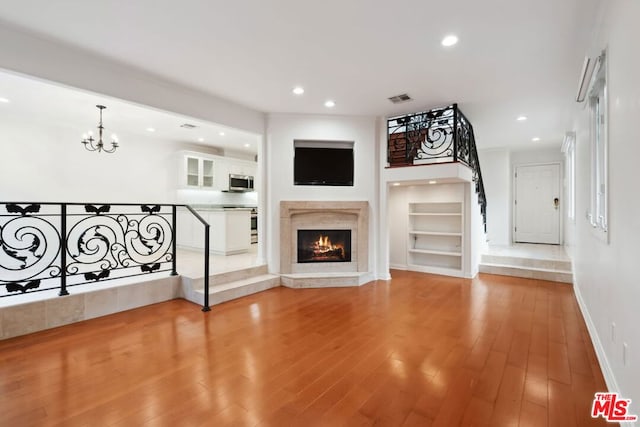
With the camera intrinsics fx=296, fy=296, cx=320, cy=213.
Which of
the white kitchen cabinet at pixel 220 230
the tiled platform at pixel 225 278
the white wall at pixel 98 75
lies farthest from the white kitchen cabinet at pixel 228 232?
the white wall at pixel 98 75

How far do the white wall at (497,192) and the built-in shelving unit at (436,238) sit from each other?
2.75m

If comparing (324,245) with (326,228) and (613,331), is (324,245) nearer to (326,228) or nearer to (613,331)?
(326,228)

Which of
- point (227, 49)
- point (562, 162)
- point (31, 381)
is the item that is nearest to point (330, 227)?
point (227, 49)

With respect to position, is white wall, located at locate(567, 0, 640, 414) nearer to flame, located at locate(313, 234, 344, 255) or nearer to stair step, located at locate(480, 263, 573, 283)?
stair step, located at locate(480, 263, 573, 283)

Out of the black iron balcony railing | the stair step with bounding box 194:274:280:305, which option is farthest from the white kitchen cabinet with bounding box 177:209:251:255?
the black iron balcony railing

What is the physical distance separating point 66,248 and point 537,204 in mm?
9702

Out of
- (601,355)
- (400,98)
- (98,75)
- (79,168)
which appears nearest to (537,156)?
(400,98)

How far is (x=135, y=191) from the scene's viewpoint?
6.54m

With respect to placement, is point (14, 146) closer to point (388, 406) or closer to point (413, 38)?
point (413, 38)

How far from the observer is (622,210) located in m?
1.82

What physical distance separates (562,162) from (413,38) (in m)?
7.02

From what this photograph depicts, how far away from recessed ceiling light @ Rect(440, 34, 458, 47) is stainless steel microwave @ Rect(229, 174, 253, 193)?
20.3ft

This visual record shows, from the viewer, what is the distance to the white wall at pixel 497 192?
7656mm

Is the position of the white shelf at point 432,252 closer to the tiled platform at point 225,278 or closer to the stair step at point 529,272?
the stair step at point 529,272
